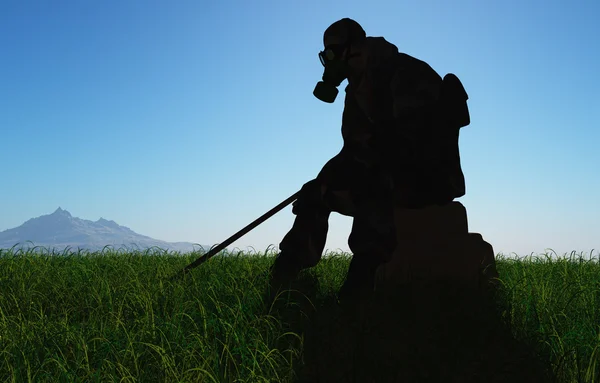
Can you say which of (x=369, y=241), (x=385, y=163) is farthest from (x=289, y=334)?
(x=385, y=163)

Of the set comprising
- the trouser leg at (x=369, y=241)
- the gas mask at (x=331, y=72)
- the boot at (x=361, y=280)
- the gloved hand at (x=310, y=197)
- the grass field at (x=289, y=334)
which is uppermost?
the gas mask at (x=331, y=72)

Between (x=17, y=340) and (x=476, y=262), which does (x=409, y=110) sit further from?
(x=17, y=340)

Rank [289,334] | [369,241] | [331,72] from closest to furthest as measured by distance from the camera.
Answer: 1. [289,334]
2. [369,241]
3. [331,72]

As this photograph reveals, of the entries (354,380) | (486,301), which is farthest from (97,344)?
(486,301)

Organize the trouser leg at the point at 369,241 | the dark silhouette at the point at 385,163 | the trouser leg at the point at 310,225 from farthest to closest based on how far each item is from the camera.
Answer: the trouser leg at the point at 310,225 → the dark silhouette at the point at 385,163 → the trouser leg at the point at 369,241

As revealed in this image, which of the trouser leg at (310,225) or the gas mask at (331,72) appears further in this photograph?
the trouser leg at (310,225)

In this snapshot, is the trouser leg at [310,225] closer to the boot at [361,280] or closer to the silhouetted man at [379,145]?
the silhouetted man at [379,145]

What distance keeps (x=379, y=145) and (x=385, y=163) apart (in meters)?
0.15

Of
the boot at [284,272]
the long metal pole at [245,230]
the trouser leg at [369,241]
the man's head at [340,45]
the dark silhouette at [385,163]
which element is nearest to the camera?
the trouser leg at [369,241]

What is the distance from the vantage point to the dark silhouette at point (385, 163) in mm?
4152

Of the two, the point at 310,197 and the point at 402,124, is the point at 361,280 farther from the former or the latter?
the point at 402,124

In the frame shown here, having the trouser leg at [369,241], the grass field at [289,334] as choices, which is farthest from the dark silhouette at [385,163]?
the grass field at [289,334]

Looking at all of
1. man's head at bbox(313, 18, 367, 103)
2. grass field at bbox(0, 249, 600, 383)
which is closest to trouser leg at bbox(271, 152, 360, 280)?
grass field at bbox(0, 249, 600, 383)

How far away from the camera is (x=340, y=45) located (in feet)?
14.6
